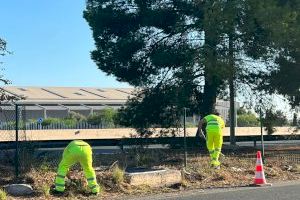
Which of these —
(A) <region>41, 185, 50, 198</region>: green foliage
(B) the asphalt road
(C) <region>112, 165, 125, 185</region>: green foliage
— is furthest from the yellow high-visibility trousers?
(A) <region>41, 185, 50, 198</region>: green foliage

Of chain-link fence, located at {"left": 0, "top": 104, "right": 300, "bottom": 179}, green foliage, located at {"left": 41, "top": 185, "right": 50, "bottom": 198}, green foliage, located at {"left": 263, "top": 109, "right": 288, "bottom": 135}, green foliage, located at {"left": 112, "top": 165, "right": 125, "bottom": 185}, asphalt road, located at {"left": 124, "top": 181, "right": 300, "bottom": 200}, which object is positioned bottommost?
asphalt road, located at {"left": 124, "top": 181, "right": 300, "bottom": 200}

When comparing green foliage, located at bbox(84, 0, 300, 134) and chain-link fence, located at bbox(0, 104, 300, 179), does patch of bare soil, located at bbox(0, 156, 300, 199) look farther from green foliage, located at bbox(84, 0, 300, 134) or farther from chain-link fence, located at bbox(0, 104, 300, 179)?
green foliage, located at bbox(84, 0, 300, 134)

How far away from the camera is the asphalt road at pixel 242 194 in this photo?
11.1 metres

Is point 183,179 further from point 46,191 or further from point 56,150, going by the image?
point 56,150

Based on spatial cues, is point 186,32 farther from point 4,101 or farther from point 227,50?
point 4,101

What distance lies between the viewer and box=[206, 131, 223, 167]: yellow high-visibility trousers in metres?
15.2

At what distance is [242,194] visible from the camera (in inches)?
457

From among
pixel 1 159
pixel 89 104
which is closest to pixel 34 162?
pixel 1 159

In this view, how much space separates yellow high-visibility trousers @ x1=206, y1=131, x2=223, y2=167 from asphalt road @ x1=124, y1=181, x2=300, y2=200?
2.56 m

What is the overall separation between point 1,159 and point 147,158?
3983 mm

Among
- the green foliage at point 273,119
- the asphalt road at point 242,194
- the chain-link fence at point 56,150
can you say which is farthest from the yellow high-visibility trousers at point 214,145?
the green foliage at point 273,119

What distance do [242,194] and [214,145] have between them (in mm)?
3933

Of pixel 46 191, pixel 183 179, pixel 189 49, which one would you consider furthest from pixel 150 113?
pixel 46 191

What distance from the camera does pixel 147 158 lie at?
15789 millimetres
